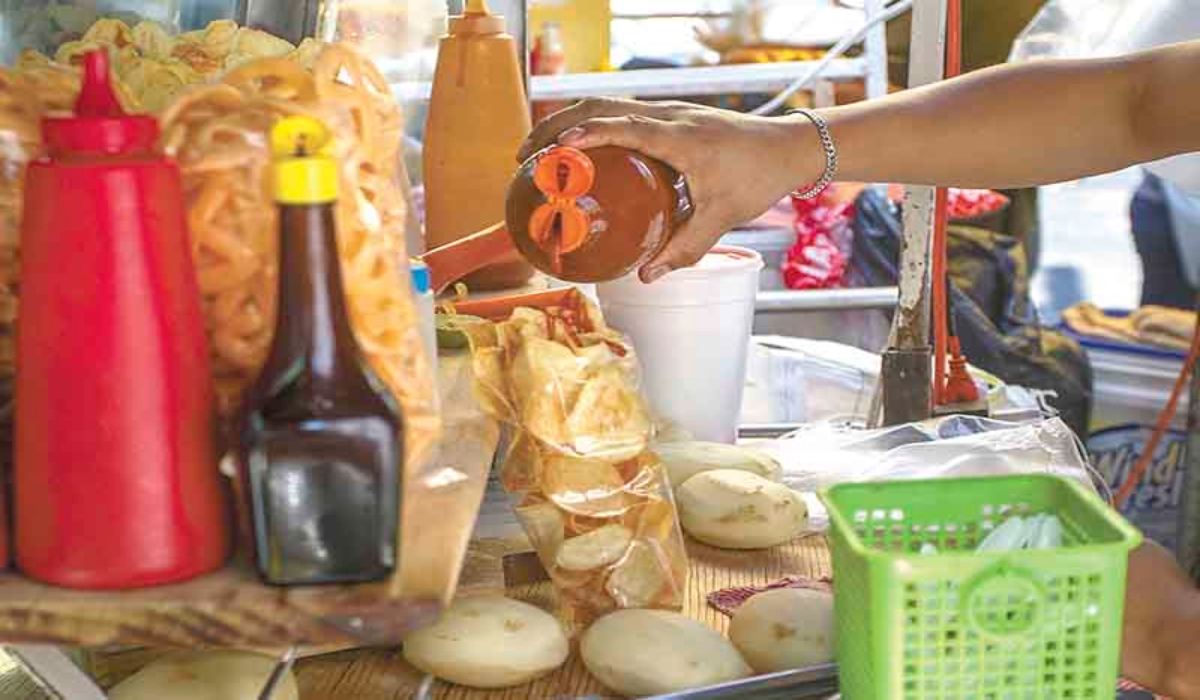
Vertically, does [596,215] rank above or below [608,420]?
above

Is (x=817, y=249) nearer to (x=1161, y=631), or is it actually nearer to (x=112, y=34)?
(x=1161, y=631)

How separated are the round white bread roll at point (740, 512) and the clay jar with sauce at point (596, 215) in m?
0.28

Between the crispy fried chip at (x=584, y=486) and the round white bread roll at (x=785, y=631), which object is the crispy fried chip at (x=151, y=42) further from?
the round white bread roll at (x=785, y=631)

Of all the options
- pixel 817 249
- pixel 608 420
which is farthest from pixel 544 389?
pixel 817 249

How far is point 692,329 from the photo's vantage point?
1.57 meters

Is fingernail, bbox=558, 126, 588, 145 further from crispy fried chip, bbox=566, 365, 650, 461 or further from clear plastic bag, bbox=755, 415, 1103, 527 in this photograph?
clear plastic bag, bbox=755, 415, 1103, 527

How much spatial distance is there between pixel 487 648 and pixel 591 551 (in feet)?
0.52

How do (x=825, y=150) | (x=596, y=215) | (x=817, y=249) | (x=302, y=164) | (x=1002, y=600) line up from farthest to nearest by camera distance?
1. (x=817, y=249)
2. (x=825, y=150)
3. (x=596, y=215)
4. (x=1002, y=600)
5. (x=302, y=164)

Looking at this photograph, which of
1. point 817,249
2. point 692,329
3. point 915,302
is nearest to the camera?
point 692,329

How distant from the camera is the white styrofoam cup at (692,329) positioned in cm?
155

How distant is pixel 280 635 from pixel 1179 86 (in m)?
1.22

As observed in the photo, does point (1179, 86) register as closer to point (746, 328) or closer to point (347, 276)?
point (746, 328)

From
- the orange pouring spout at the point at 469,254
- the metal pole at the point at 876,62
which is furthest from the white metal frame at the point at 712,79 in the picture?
the orange pouring spout at the point at 469,254

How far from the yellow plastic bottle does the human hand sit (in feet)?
1.22
